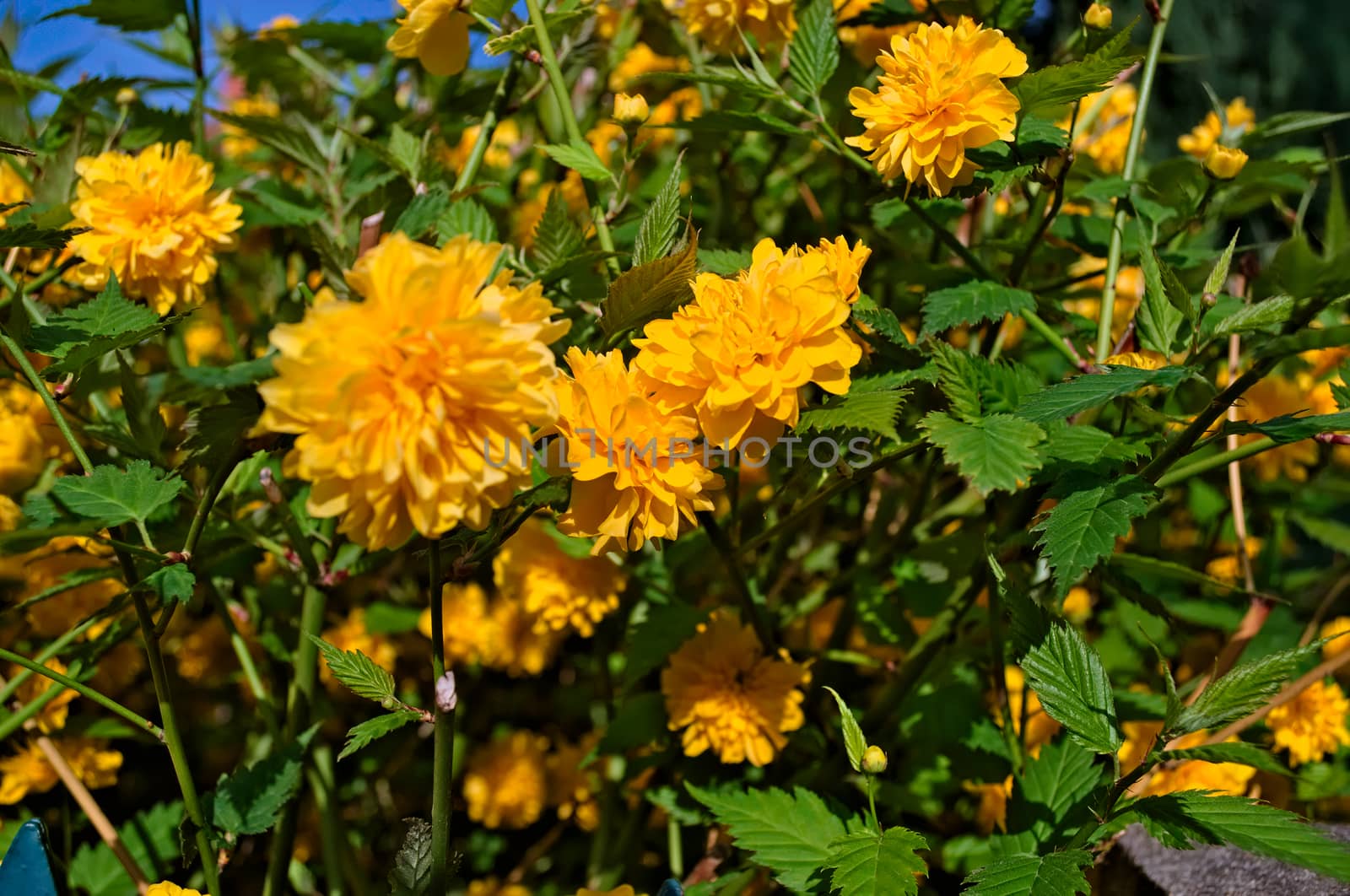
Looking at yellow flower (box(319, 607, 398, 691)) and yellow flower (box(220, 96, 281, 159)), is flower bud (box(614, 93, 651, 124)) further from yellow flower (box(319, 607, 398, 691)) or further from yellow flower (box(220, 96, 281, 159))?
yellow flower (box(220, 96, 281, 159))

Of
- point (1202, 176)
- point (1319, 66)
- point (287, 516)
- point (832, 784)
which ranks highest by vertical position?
point (1202, 176)

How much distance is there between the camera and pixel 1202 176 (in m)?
0.97

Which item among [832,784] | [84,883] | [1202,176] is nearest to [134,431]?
[84,883]

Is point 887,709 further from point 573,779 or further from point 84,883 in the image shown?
point 84,883

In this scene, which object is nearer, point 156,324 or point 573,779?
point 156,324

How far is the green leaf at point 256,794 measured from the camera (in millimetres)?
859

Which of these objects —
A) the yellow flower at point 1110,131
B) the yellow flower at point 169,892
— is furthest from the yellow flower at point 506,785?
the yellow flower at point 1110,131

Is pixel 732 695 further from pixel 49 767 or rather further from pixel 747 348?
pixel 49 767

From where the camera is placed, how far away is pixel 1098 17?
93 centimetres

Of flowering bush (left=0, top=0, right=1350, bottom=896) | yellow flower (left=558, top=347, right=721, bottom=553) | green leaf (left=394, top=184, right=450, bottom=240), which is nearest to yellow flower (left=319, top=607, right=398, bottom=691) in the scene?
flowering bush (left=0, top=0, right=1350, bottom=896)

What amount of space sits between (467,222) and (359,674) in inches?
20.1

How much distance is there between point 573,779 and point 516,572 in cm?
47

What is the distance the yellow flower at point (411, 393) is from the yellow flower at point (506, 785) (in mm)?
1044

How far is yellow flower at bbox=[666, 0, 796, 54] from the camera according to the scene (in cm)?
106
